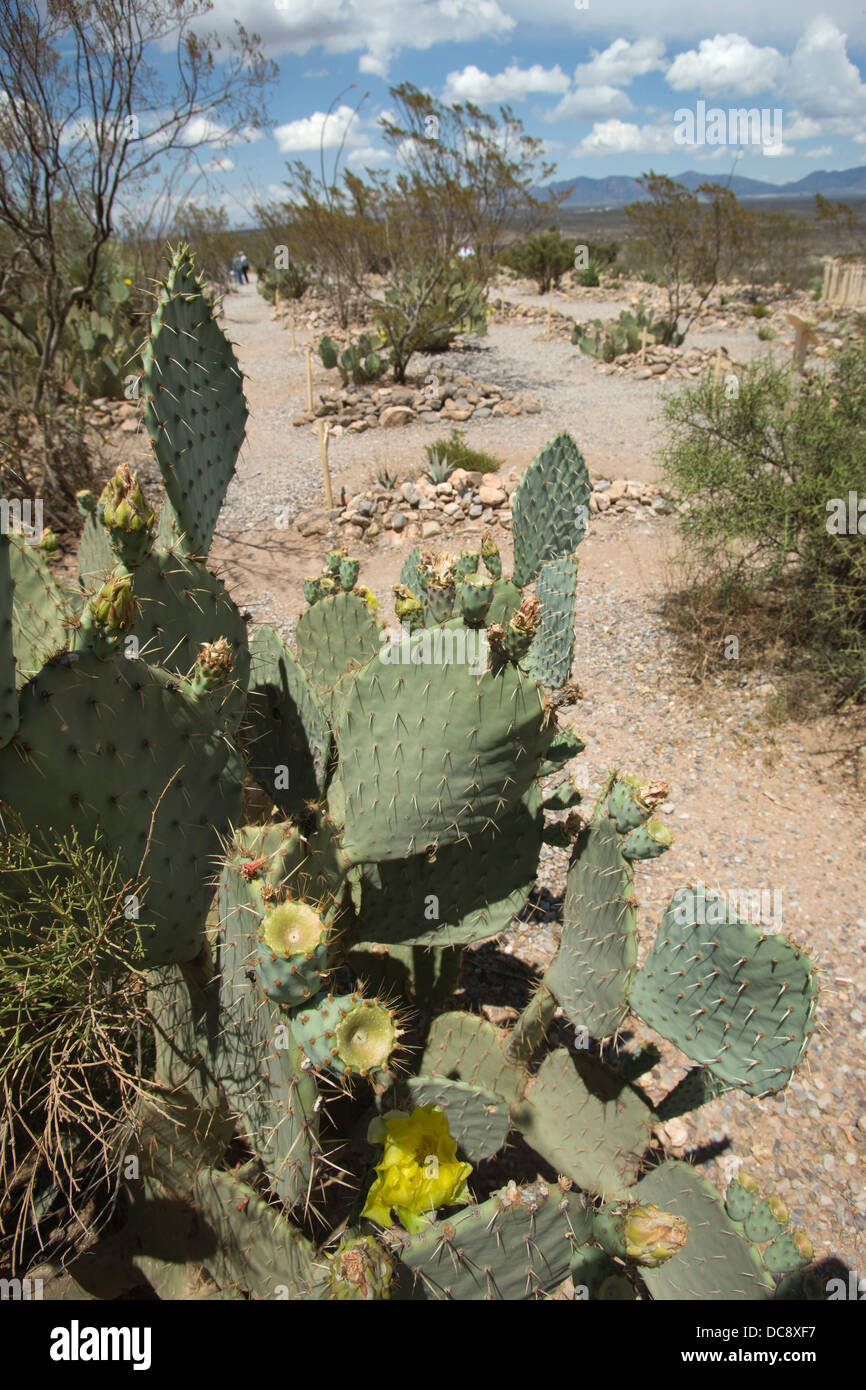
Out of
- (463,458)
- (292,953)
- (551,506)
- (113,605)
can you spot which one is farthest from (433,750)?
(463,458)

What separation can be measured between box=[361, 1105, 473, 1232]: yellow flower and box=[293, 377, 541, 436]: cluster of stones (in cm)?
1007

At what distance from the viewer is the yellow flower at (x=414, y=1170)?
4.60ft

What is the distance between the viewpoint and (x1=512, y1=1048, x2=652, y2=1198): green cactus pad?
1.83 metres

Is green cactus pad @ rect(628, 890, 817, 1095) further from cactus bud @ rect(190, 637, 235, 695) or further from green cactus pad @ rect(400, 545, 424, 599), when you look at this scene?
green cactus pad @ rect(400, 545, 424, 599)

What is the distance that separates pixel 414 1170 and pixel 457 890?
63 centimetres

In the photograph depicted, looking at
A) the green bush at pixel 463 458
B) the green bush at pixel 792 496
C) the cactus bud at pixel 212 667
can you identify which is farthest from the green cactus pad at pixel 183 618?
the green bush at pixel 463 458

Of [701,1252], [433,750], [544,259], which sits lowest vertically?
[701,1252]

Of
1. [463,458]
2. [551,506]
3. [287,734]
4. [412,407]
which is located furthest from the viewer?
[412,407]

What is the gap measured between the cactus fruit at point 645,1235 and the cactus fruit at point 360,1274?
1.51ft

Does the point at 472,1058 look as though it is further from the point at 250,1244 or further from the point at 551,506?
the point at 551,506

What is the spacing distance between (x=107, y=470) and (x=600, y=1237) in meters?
8.34

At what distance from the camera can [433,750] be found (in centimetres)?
154

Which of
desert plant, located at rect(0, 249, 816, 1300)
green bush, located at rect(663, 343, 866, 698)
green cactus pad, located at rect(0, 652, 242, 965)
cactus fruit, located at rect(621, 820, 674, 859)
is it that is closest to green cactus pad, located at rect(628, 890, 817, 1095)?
desert plant, located at rect(0, 249, 816, 1300)
